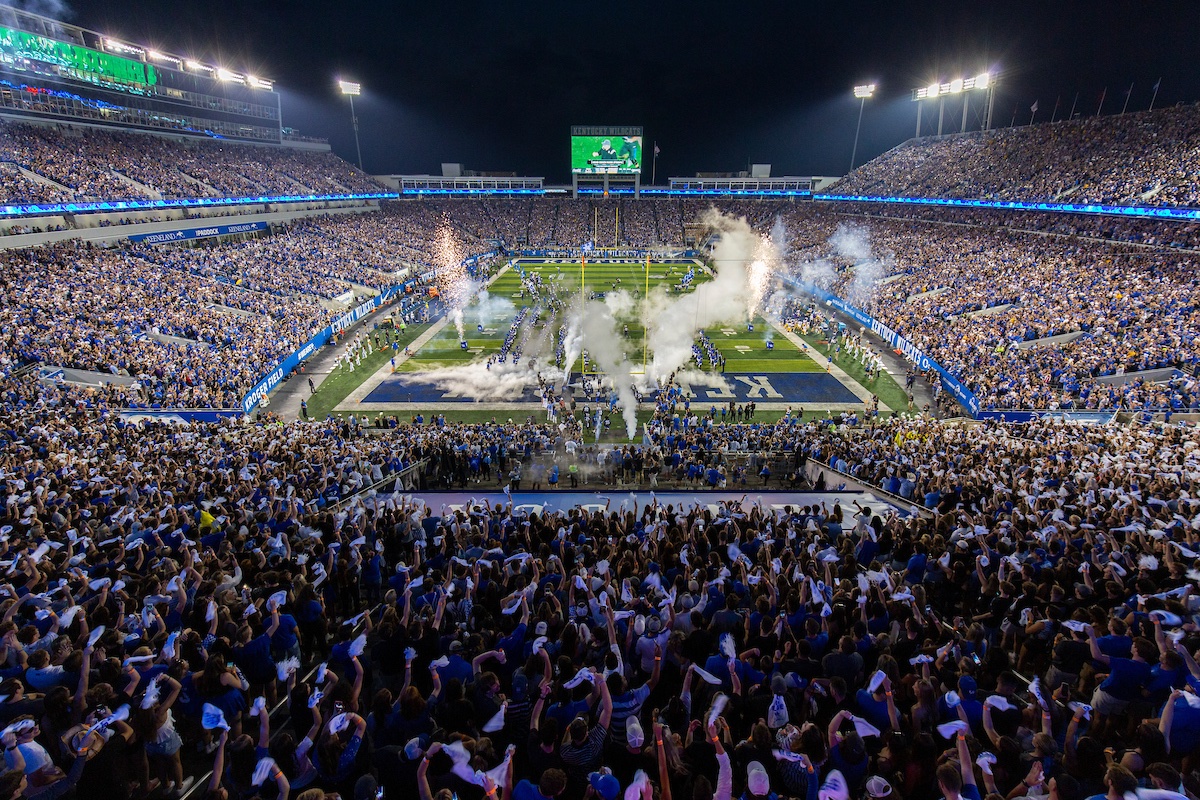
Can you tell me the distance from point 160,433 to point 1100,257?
43401 millimetres

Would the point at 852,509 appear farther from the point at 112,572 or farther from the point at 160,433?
the point at 160,433

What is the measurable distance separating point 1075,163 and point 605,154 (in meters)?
47.4

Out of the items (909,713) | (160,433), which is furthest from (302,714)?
(160,433)

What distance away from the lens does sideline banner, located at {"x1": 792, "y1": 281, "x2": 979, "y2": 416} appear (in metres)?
22.7

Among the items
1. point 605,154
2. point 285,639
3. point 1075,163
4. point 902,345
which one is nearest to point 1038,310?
point 902,345

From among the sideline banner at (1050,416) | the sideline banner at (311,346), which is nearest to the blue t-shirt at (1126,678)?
the sideline banner at (1050,416)

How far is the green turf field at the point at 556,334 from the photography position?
29.6 meters

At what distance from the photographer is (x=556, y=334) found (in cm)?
3366

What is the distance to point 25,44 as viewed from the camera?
38375mm

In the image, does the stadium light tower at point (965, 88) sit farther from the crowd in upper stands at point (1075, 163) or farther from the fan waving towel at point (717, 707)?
the fan waving towel at point (717, 707)

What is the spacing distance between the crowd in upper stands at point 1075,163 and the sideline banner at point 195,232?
56.6m

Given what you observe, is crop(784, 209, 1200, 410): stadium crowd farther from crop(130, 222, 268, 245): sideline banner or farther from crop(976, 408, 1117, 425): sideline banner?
crop(130, 222, 268, 245): sideline banner

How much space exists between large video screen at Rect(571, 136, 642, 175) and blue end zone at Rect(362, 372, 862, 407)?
5279 centimetres

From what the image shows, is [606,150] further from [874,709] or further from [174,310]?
[874,709]
